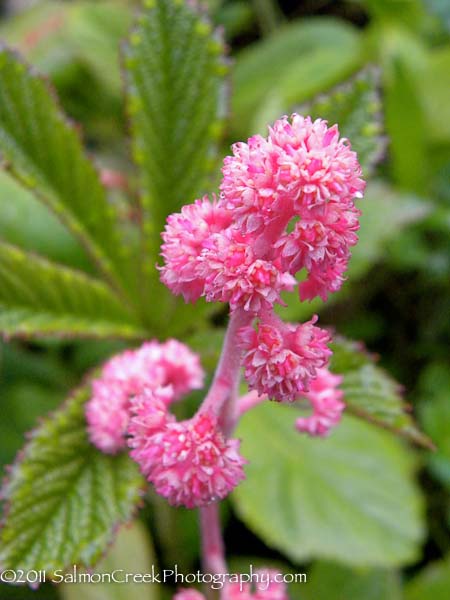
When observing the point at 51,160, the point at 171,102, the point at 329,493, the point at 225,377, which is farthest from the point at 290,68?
the point at 225,377

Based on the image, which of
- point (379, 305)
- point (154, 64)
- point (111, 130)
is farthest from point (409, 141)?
point (154, 64)

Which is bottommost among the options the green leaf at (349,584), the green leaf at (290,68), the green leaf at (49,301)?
the green leaf at (349,584)

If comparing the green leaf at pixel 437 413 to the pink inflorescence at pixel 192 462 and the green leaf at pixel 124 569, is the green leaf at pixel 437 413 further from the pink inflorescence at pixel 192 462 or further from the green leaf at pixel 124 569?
the pink inflorescence at pixel 192 462

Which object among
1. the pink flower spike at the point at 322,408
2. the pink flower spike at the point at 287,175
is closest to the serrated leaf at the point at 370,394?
the pink flower spike at the point at 322,408

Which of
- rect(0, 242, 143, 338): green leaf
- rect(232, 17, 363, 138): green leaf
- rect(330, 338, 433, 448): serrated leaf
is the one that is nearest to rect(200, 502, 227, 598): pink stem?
rect(330, 338, 433, 448): serrated leaf

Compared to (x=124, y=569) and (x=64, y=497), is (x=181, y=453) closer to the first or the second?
(x=64, y=497)

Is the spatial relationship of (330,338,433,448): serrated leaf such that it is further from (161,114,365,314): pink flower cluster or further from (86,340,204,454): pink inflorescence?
A: (161,114,365,314): pink flower cluster

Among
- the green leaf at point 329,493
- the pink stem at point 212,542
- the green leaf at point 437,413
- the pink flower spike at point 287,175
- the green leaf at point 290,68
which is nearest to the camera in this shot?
the pink flower spike at point 287,175
